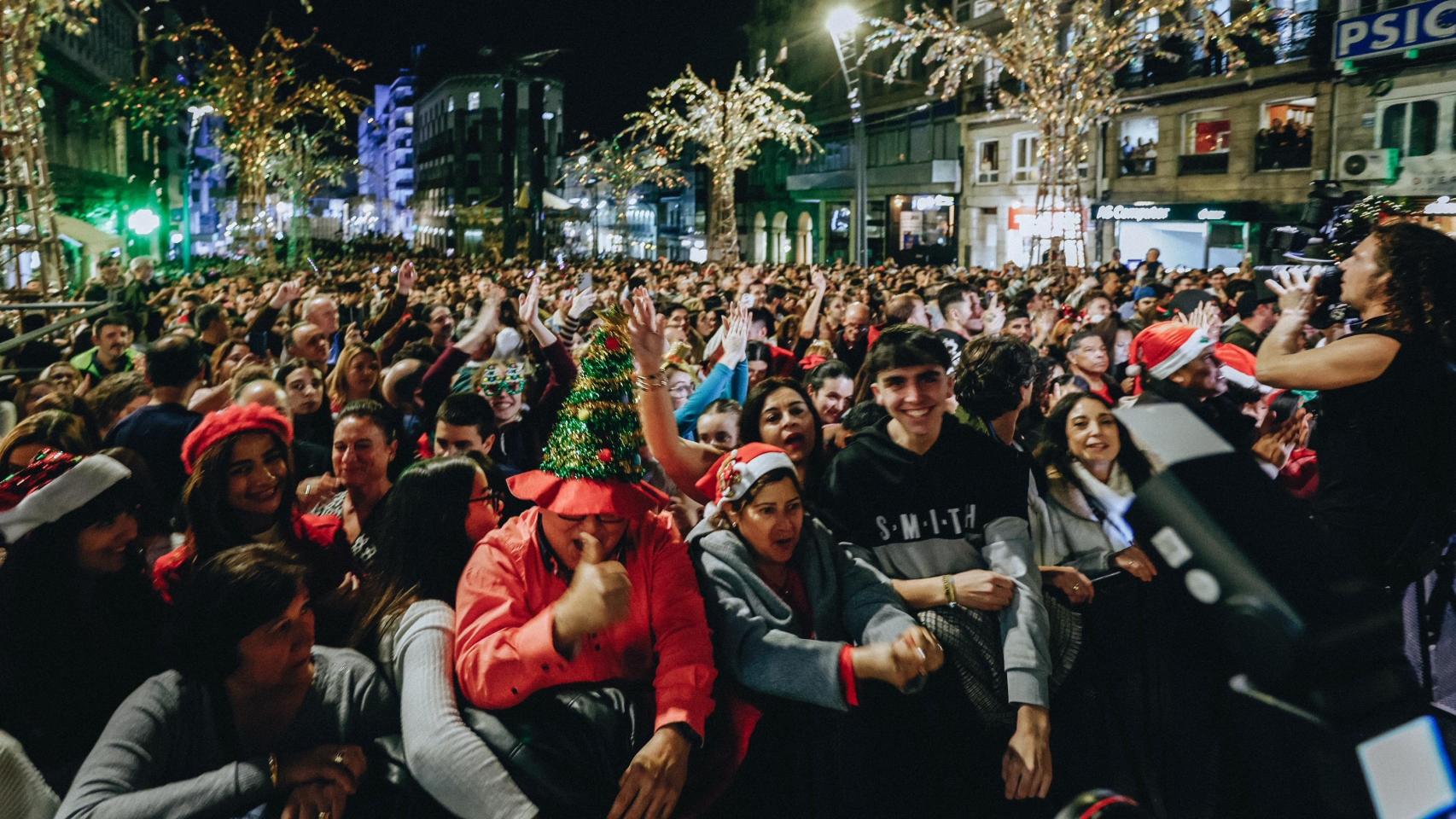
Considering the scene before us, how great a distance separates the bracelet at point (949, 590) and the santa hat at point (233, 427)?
265cm

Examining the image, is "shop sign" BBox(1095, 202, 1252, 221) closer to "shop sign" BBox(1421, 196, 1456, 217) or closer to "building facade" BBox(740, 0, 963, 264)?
"shop sign" BBox(1421, 196, 1456, 217)

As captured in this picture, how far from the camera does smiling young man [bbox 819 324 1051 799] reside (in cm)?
309

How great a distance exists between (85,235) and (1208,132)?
3422 cm

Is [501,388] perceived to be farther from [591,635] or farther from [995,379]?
[591,635]

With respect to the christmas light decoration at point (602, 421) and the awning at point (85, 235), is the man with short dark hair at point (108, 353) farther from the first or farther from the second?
the awning at point (85, 235)

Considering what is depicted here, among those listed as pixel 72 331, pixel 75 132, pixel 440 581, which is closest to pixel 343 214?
pixel 75 132

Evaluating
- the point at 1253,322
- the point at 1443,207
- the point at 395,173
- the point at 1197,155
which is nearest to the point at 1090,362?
the point at 1253,322

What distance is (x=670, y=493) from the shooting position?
509 cm

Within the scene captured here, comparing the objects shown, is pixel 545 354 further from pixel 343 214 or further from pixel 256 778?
pixel 343 214

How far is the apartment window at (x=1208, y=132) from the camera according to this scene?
29734mm

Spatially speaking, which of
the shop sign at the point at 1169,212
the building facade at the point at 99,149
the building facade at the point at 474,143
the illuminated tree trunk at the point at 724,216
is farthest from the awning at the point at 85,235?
the building facade at the point at 474,143

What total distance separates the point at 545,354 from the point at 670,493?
182 centimetres

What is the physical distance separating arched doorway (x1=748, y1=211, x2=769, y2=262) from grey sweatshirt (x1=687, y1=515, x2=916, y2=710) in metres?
60.2

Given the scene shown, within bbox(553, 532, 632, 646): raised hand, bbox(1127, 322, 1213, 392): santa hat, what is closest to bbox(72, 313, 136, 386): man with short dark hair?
bbox(553, 532, 632, 646): raised hand
